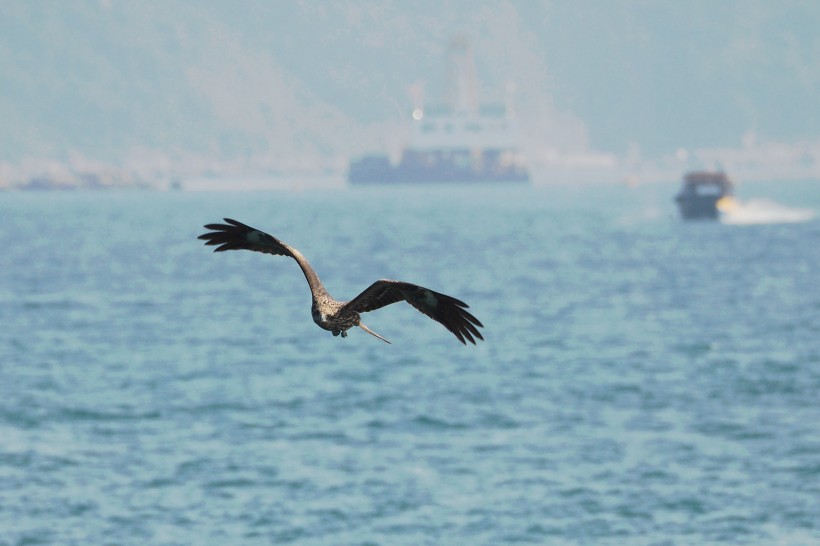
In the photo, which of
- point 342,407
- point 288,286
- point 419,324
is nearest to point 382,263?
point 288,286

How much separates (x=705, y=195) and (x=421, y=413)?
96974 mm

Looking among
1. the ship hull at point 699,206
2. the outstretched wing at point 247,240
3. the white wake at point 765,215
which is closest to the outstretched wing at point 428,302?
the outstretched wing at point 247,240

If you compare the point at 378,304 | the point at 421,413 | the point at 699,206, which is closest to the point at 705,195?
the point at 699,206

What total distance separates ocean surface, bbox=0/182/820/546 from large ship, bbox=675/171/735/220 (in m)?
30.2

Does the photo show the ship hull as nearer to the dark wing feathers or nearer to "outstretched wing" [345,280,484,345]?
the dark wing feathers

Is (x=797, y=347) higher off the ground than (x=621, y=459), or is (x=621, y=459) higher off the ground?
(x=797, y=347)

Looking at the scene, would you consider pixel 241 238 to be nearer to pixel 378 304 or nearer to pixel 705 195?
pixel 378 304

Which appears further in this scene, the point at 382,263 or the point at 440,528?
the point at 382,263

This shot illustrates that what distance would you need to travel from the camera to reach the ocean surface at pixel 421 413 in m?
37.4

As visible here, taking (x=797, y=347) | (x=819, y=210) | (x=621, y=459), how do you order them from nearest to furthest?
1. (x=621, y=459)
2. (x=797, y=347)
3. (x=819, y=210)

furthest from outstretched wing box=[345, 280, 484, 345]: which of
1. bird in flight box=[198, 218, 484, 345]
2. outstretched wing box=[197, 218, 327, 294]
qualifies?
outstretched wing box=[197, 218, 327, 294]

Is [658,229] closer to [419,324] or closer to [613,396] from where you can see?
[419,324]

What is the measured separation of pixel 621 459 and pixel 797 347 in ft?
80.7

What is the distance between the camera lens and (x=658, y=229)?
15825 cm
